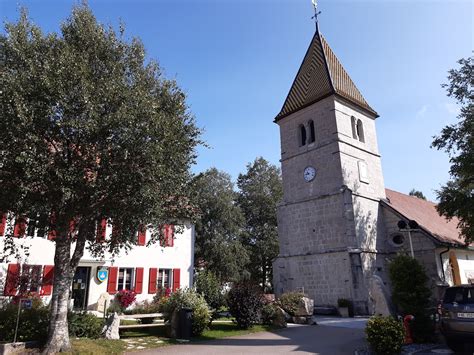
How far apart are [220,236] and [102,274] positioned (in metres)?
16.0

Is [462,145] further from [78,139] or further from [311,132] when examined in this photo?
[78,139]

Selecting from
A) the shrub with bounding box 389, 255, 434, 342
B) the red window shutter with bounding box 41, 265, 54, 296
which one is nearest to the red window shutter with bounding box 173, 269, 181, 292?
the red window shutter with bounding box 41, 265, 54, 296

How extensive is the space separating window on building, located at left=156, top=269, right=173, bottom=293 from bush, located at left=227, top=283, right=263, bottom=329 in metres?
8.00

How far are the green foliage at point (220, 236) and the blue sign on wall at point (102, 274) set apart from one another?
548 inches

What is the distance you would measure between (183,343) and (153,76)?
8695 mm

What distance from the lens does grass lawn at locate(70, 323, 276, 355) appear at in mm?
9234

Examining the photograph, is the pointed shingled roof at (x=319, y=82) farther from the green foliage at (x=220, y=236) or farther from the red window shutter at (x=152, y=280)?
the red window shutter at (x=152, y=280)

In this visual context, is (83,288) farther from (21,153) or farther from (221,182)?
(221,182)

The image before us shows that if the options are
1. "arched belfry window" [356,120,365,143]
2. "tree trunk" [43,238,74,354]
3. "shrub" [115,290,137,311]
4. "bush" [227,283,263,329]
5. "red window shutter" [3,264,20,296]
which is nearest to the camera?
"tree trunk" [43,238,74,354]

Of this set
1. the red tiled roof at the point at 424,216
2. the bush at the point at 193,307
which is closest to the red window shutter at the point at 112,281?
the bush at the point at 193,307

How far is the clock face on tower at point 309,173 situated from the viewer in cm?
2439

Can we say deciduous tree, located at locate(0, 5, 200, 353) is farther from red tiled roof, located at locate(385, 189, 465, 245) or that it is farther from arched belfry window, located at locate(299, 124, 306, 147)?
red tiled roof, located at locate(385, 189, 465, 245)

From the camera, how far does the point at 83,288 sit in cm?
1861

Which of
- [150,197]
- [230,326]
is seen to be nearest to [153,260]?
[230,326]
